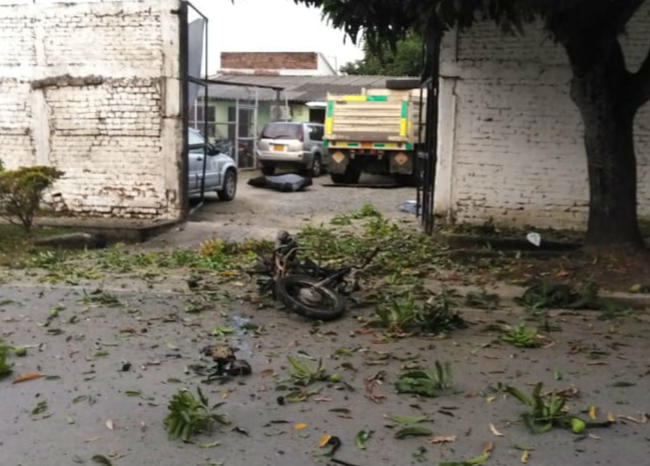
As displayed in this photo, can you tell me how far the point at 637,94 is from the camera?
8.15 meters

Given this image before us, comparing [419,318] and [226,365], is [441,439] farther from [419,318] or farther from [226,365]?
[419,318]

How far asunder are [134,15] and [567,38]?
739 centimetres

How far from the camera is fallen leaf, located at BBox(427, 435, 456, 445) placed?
13.8 ft

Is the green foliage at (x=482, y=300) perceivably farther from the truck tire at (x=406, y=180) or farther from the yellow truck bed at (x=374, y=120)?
the truck tire at (x=406, y=180)

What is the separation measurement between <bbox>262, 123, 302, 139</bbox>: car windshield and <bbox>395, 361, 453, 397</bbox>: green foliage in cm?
1819

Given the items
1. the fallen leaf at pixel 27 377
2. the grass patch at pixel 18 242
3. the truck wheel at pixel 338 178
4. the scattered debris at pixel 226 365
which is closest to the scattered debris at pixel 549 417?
the scattered debris at pixel 226 365

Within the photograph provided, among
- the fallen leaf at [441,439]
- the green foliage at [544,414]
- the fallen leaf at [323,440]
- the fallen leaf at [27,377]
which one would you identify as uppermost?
the green foliage at [544,414]

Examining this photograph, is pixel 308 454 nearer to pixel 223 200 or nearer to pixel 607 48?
pixel 607 48

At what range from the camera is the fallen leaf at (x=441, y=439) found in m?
4.19

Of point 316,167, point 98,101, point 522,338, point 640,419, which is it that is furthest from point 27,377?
point 316,167

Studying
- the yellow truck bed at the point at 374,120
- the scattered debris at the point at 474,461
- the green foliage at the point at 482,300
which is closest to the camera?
the scattered debris at the point at 474,461

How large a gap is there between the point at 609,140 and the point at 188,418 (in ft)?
19.5

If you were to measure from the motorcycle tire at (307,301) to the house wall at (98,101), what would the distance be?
586cm

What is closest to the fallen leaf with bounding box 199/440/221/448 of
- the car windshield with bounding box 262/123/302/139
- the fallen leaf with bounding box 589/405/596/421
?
the fallen leaf with bounding box 589/405/596/421
